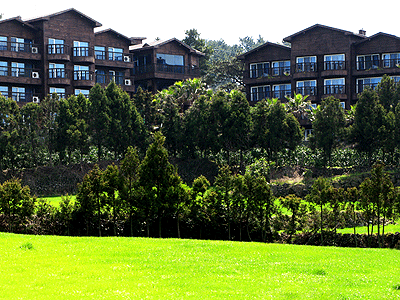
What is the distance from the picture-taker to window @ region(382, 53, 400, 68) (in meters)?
54.3

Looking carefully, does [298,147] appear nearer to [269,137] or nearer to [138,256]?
[269,137]

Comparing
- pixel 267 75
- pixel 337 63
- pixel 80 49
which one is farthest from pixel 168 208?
pixel 267 75

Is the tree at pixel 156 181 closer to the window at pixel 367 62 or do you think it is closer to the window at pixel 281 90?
the window at pixel 281 90

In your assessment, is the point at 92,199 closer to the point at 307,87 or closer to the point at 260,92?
the point at 307,87

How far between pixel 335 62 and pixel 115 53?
22.9 metres

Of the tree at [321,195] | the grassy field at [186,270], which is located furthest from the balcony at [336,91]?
the grassy field at [186,270]

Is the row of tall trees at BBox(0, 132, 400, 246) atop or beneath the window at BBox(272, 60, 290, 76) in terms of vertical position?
beneath

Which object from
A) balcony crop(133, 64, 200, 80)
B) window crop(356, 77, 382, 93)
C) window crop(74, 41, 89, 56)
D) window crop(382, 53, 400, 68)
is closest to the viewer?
window crop(74, 41, 89, 56)

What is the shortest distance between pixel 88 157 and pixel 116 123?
3402 mm

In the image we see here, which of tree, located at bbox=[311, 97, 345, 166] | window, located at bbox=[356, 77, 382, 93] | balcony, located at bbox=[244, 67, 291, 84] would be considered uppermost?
balcony, located at bbox=[244, 67, 291, 84]

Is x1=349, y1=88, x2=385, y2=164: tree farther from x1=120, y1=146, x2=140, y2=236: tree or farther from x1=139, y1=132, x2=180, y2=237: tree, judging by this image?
x1=120, y1=146, x2=140, y2=236: tree

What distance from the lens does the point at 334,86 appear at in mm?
55812

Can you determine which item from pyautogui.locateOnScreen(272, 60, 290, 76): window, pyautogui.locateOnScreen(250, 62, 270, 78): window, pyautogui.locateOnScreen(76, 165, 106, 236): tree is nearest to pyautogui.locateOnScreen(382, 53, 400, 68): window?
pyautogui.locateOnScreen(272, 60, 290, 76): window

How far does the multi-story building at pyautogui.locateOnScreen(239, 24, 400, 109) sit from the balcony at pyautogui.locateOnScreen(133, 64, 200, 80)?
942 cm
